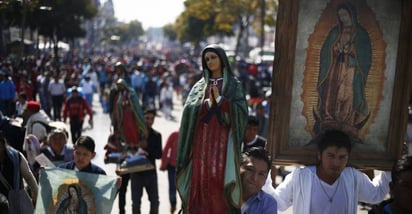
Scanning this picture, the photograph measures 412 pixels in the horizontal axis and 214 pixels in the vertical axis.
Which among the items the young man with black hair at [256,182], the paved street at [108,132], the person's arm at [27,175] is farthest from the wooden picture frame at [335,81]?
the paved street at [108,132]

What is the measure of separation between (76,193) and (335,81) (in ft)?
6.75

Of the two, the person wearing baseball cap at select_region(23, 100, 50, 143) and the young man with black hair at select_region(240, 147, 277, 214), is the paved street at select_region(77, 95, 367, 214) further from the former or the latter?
the young man with black hair at select_region(240, 147, 277, 214)

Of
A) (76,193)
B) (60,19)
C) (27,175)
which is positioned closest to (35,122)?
(27,175)

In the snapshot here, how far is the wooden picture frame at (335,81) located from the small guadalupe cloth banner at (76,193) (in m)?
1.26

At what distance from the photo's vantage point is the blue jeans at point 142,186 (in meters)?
7.07

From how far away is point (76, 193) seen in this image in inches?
174

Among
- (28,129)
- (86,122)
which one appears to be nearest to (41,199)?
(28,129)

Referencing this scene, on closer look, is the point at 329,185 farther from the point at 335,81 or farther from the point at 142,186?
the point at 142,186

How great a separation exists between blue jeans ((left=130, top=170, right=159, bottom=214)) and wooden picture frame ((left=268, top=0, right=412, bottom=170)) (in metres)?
3.10

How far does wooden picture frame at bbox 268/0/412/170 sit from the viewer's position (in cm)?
422

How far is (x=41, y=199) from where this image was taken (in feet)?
14.6

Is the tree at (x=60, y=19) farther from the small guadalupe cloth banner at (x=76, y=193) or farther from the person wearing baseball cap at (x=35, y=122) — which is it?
the small guadalupe cloth banner at (x=76, y=193)

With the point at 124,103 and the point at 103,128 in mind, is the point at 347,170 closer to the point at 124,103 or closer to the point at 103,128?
the point at 124,103

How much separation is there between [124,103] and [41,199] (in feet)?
13.8
